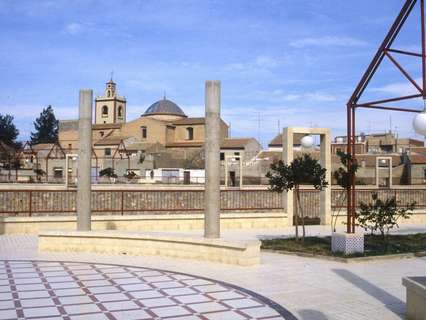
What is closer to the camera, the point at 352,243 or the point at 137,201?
the point at 352,243

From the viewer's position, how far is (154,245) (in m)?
11.1

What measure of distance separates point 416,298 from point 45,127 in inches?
3741

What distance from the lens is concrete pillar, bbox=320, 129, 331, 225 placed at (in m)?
18.3

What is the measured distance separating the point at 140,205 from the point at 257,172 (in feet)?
102

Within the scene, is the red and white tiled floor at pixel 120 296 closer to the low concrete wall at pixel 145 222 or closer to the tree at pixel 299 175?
the tree at pixel 299 175

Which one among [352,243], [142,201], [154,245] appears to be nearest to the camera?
[352,243]

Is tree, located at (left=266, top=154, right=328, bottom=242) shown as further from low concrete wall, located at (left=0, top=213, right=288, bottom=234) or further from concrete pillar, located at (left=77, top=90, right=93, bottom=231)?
concrete pillar, located at (left=77, top=90, right=93, bottom=231)

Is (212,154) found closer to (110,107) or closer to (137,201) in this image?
(137,201)

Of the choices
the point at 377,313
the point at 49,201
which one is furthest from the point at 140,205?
the point at 377,313

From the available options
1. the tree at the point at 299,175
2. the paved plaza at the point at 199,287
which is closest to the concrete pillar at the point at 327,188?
the tree at the point at 299,175

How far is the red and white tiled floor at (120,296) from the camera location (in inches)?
253

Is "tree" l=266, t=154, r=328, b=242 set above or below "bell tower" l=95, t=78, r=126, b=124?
below

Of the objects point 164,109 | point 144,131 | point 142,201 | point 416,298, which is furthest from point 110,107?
point 416,298

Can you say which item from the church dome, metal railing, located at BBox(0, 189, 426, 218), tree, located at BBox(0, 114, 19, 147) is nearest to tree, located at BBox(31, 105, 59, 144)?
tree, located at BBox(0, 114, 19, 147)
